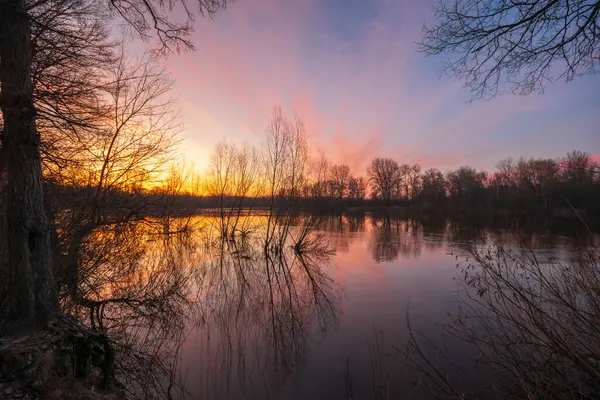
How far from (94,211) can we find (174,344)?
146 inches

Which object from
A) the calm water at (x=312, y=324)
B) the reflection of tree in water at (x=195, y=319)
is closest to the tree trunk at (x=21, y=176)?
the reflection of tree in water at (x=195, y=319)

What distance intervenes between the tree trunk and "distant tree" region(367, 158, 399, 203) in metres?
87.4

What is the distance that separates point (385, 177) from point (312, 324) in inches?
3304

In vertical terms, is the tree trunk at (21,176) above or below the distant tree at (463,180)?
below

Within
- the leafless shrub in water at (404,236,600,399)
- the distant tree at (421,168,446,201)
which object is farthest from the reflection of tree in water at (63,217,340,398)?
the distant tree at (421,168,446,201)

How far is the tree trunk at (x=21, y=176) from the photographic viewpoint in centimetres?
383

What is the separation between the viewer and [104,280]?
7.57 meters

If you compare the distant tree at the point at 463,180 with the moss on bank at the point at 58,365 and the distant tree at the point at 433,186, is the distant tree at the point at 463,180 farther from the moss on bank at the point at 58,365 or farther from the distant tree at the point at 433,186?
the moss on bank at the point at 58,365

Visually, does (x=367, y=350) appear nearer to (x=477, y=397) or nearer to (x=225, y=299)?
(x=477, y=397)

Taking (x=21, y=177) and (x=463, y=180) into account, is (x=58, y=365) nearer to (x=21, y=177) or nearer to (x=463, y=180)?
(x=21, y=177)

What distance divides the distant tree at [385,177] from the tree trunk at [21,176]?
87407mm

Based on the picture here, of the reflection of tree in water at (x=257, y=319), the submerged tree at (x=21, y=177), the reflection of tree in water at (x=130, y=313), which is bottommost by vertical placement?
the reflection of tree in water at (x=257, y=319)

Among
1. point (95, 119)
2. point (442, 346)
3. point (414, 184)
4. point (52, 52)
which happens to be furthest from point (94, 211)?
point (414, 184)

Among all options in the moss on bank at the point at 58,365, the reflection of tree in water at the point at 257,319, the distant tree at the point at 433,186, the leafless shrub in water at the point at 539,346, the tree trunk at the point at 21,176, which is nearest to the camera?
the moss on bank at the point at 58,365
